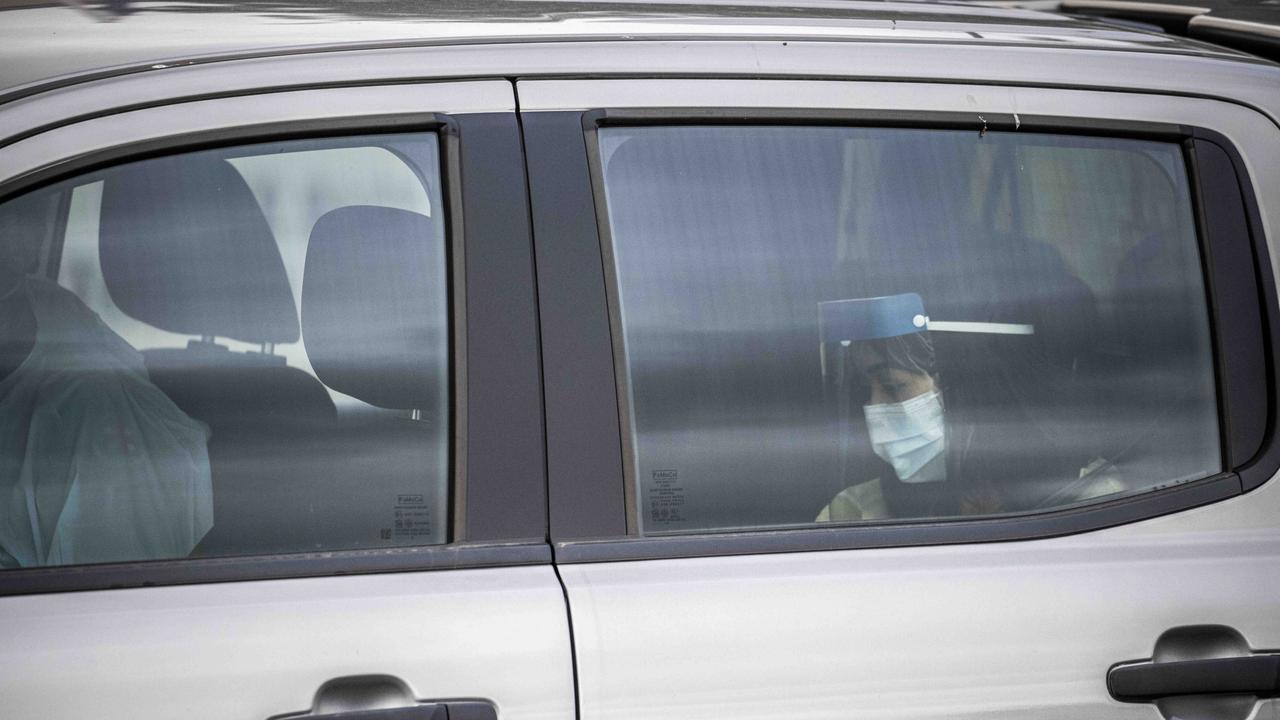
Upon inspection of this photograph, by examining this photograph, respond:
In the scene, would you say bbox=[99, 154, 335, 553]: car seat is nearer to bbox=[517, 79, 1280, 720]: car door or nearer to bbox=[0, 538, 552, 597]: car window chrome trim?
bbox=[0, 538, 552, 597]: car window chrome trim

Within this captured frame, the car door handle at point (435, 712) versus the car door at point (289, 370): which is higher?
the car door at point (289, 370)

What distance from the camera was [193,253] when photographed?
155 centimetres

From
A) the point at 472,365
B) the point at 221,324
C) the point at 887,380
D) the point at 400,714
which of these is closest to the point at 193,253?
the point at 221,324

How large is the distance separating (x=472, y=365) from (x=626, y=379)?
0.22m

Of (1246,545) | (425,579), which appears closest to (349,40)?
(425,579)

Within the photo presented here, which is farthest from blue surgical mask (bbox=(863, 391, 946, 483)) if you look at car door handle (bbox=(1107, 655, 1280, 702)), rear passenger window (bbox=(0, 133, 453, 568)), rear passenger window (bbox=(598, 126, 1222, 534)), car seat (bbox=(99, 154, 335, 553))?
car seat (bbox=(99, 154, 335, 553))

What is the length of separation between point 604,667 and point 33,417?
0.86 m

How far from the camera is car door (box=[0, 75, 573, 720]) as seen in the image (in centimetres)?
148

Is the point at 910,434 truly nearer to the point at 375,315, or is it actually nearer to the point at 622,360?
the point at 622,360

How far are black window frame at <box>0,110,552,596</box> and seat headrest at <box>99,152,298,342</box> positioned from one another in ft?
0.14

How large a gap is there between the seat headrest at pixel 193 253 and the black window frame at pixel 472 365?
0.04 meters

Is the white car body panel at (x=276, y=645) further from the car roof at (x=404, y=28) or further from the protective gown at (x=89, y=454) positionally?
the car roof at (x=404, y=28)

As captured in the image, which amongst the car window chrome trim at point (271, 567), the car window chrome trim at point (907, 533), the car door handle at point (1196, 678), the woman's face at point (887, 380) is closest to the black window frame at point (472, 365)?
the car window chrome trim at point (271, 567)

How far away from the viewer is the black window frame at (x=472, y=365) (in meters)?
1.50
